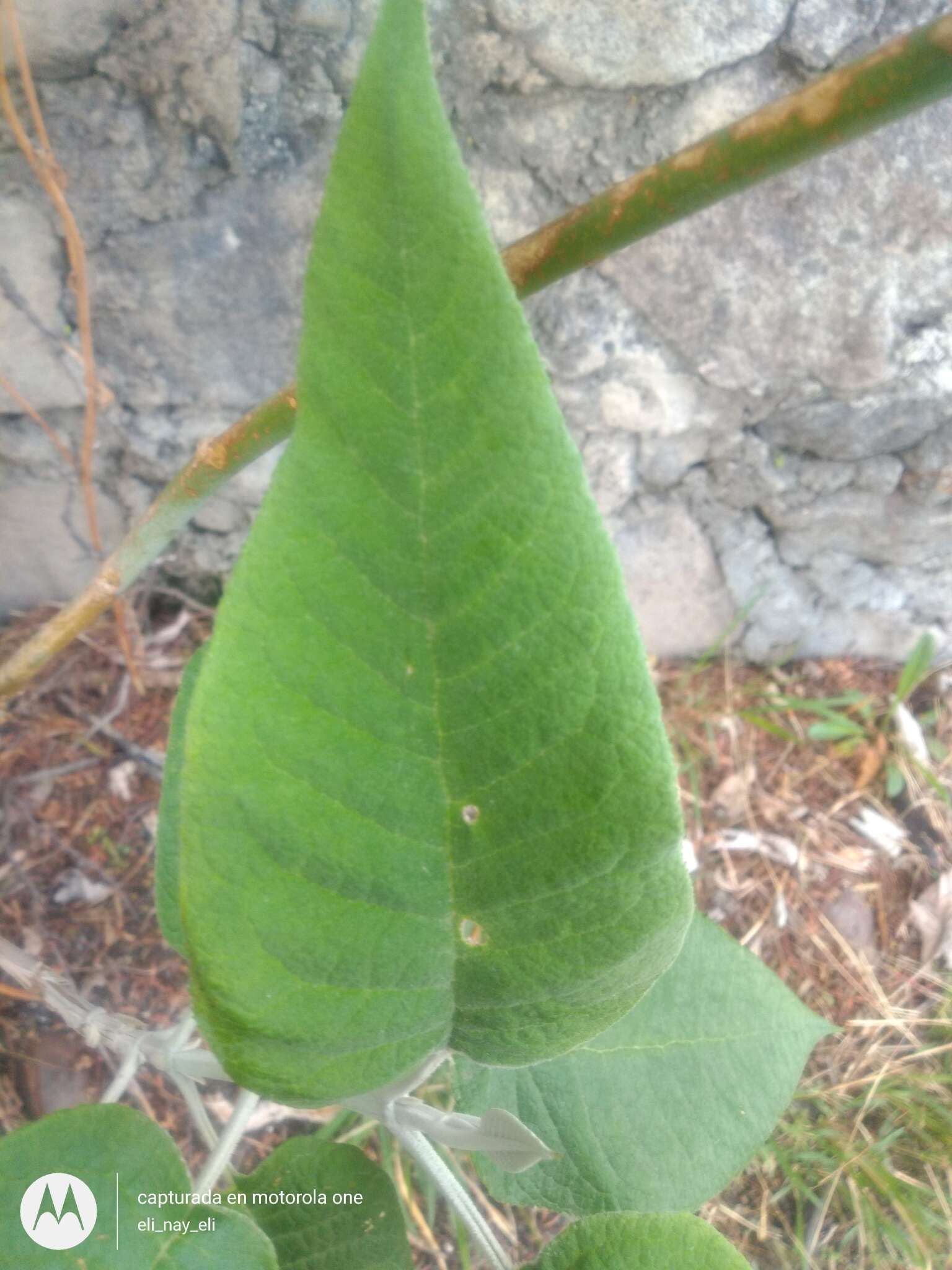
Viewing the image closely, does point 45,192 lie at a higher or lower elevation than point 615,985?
higher

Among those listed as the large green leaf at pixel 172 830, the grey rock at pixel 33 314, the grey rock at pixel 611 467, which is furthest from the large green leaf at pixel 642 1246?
the grey rock at pixel 33 314

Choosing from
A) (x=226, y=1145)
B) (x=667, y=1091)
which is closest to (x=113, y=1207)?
(x=226, y=1145)

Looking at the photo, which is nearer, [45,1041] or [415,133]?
[415,133]

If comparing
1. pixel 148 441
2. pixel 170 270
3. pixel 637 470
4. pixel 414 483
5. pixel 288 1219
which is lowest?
pixel 288 1219

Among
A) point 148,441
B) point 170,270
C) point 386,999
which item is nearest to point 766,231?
point 170,270

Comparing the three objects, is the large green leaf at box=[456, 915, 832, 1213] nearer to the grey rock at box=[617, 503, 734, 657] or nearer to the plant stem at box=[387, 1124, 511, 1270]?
the plant stem at box=[387, 1124, 511, 1270]

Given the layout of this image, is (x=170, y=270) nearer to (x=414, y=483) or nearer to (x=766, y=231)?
(x=766, y=231)

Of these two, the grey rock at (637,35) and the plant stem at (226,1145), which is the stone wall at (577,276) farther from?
the plant stem at (226,1145)
